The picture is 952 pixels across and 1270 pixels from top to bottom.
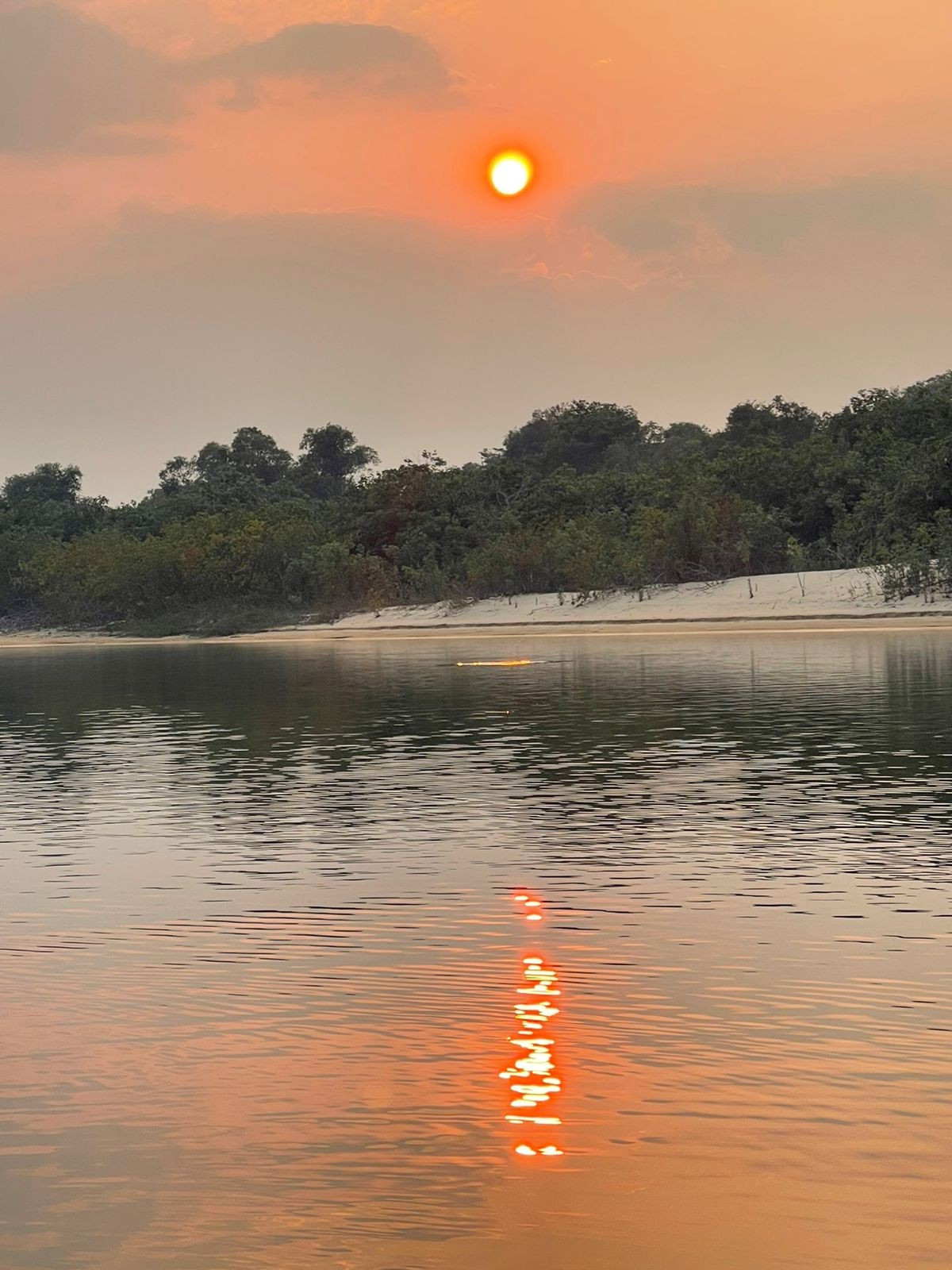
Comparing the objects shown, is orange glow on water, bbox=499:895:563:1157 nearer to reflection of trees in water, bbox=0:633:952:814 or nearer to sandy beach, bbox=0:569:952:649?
reflection of trees in water, bbox=0:633:952:814

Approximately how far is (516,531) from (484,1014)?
226 ft

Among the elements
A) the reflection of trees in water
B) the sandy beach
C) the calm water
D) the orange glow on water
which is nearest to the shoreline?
the sandy beach

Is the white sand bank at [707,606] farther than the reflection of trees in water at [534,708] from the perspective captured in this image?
Yes

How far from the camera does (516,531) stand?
254 ft

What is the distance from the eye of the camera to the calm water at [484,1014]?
611 cm

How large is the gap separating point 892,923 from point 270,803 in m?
8.67

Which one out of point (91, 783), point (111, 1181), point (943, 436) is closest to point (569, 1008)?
point (111, 1181)

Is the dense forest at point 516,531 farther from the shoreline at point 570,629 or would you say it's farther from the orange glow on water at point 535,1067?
the orange glow on water at point 535,1067

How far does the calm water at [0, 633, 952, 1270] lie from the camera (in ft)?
20.0

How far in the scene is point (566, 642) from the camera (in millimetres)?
56875

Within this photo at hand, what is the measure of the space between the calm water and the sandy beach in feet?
114

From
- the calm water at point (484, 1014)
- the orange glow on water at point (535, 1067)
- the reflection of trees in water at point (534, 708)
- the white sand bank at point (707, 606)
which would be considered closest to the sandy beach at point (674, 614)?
the white sand bank at point (707, 606)

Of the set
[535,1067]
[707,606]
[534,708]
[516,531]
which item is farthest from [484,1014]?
[516,531]

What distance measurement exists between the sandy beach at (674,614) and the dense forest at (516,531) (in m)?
1.03
